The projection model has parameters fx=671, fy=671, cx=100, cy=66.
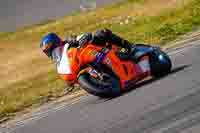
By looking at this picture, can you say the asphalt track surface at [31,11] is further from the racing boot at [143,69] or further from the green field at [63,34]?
the racing boot at [143,69]

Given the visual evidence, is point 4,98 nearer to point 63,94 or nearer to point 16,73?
point 63,94

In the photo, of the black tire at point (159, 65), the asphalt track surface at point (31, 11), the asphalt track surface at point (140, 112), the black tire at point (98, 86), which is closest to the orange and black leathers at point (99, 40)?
the black tire at point (159, 65)

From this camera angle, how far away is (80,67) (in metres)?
11.4

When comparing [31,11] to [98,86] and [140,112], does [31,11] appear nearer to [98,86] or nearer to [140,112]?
[98,86]

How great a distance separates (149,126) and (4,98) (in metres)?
6.91

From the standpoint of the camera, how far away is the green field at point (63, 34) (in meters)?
14.7

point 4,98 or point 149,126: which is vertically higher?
point 149,126

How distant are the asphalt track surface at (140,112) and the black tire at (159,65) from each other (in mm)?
181

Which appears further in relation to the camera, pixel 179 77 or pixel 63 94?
pixel 63 94

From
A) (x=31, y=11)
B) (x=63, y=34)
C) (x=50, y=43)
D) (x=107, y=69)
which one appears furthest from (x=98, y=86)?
(x=31, y=11)

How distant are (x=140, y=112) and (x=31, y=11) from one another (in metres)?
17.1

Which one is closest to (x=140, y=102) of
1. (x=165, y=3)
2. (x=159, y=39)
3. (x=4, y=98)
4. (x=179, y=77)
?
(x=179, y=77)

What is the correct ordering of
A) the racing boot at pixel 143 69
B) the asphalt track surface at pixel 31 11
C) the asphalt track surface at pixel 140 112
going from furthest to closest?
the asphalt track surface at pixel 31 11, the racing boot at pixel 143 69, the asphalt track surface at pixel 140 112

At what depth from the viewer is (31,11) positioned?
85.9ft
